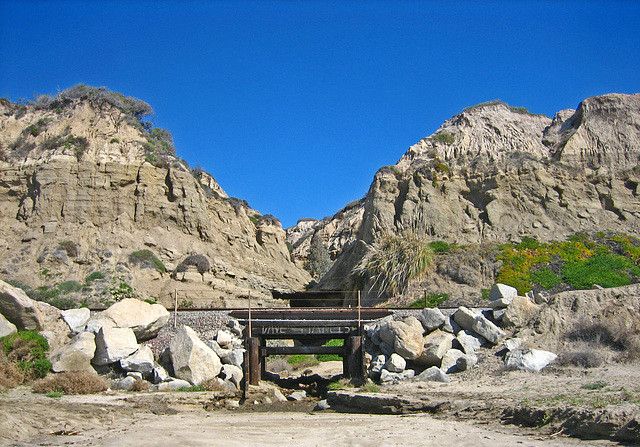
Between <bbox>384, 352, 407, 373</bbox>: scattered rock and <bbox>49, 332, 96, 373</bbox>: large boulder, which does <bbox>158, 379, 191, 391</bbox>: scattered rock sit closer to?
<bbox>49, 332, 96, 373</bbox>: large boulder

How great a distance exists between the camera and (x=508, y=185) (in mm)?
32406

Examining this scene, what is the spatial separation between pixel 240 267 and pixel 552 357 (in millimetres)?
26074

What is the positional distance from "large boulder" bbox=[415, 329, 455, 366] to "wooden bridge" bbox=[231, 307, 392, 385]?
6.31 ft

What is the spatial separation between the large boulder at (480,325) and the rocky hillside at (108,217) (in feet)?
54.7

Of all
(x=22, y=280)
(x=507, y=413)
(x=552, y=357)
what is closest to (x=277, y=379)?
(x=552, y=357)

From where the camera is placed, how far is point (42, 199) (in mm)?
32500

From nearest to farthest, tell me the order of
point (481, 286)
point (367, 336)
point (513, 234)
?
point (367, 336)
point (481, 286)
point (513, 234)

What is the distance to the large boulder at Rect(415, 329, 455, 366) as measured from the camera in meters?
16.0

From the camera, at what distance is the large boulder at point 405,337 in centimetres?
1658

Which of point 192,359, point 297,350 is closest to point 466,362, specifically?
point 297,350

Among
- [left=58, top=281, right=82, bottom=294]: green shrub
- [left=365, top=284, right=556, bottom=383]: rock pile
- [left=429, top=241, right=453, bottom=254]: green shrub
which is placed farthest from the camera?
[left=429, top=241, right=453, bottom=254]: green shrub

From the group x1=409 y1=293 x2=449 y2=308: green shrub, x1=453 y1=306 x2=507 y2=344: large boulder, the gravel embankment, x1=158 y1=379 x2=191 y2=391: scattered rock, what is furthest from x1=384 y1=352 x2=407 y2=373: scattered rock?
x1=409 y1=293 x2=449 y2=308: green shrub

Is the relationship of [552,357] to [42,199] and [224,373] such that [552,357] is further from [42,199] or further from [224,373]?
[42,199]

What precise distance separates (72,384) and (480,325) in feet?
39.3
